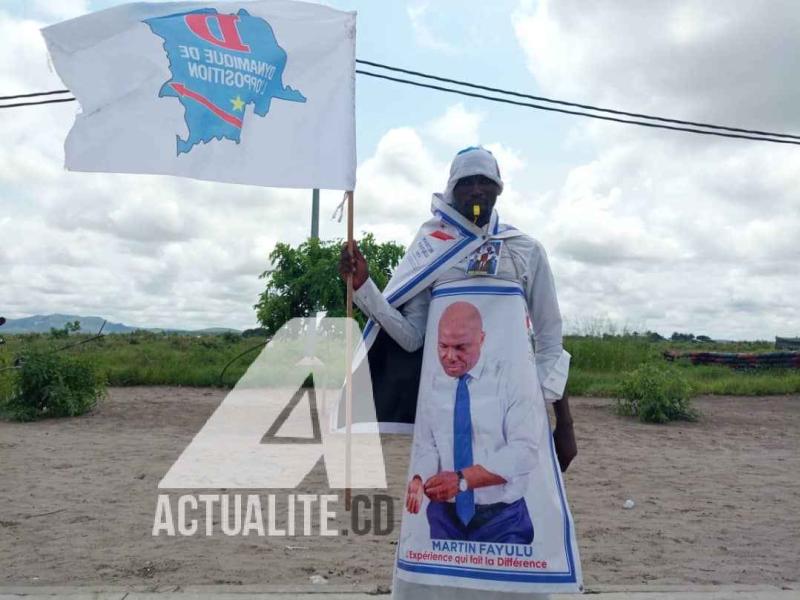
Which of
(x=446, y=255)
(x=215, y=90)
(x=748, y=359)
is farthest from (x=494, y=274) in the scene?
(x=748, y=359)

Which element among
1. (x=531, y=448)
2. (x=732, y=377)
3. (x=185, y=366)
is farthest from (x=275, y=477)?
(x=732, y=377)

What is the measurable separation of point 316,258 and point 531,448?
7.53 meters

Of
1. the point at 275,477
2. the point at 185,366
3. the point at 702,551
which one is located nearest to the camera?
the point at 702,551

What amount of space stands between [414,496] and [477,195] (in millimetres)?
1093

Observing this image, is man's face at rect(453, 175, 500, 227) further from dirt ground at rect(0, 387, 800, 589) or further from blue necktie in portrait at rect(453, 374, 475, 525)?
dirt ground at rect(0, 387, 800, 589)

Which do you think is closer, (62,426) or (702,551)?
(702,551)

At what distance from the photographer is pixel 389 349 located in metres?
3.01

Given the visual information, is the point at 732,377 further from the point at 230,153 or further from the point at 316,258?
the point at 230,153

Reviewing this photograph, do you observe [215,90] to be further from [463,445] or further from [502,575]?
[502,575]

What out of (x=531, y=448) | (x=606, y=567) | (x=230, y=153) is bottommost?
(x=606, y=567)

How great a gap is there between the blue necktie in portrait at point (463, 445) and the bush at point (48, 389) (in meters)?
9.87

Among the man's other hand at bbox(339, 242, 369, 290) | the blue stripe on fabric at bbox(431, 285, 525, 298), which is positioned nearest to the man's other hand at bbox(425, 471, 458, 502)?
the blue stripe on fabric at bbox(431, 285, 525, 298)

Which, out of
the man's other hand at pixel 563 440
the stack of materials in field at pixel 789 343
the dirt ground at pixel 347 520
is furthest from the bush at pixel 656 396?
the stack of materials in field at pixel 789 343

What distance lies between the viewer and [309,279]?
9.56m
